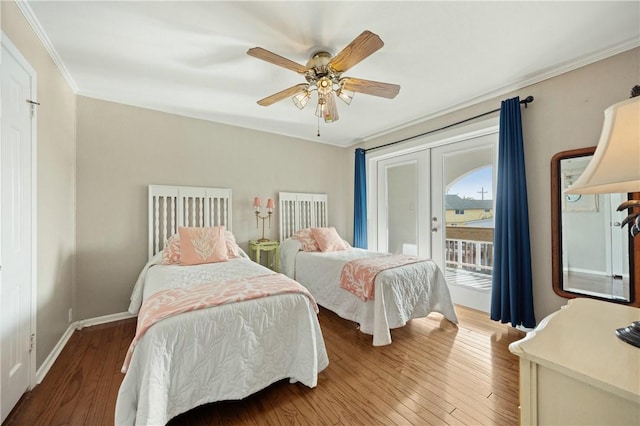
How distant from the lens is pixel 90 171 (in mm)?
2725

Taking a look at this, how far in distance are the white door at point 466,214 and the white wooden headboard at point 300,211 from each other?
1773 mm

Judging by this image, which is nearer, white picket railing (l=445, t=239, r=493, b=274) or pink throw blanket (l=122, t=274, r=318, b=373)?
pink throw blanket (l=122, t=274, r=318, b=373)

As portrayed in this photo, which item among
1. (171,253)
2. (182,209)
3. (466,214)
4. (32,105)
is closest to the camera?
(32,105)

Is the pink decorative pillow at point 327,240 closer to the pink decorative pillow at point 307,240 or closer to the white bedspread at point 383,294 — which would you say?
the pink decorative pillow at point 307,240

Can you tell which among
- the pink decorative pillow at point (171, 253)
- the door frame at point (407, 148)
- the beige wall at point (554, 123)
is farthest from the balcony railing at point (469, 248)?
the pink decorative pillow at point (171, 253)

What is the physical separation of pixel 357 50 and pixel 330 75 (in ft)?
1.23

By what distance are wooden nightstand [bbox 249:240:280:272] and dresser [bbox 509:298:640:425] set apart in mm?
3039

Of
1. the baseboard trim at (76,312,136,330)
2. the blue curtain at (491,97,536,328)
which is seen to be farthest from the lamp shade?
the baseboard trim at (76,312,136,330)

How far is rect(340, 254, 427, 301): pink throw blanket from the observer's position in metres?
2.37

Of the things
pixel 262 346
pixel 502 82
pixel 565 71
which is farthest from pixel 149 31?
pixel 565 71

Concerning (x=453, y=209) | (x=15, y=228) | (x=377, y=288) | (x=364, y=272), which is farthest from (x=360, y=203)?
(x=15, y=228)

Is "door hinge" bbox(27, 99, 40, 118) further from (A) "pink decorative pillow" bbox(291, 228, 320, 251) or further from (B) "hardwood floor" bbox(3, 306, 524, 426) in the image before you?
(A) "pink decorative pillow" bbox(291, 228, 320, 251)

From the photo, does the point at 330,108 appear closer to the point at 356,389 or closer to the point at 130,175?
the point at 356,389

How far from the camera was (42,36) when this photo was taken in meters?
1.84
